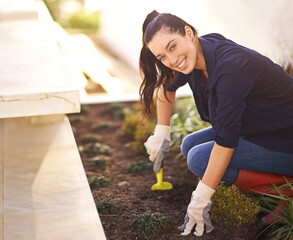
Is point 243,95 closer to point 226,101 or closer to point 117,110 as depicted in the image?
point 226,101

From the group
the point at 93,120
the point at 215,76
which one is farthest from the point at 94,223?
the point at 93,120

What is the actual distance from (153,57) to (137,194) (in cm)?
83

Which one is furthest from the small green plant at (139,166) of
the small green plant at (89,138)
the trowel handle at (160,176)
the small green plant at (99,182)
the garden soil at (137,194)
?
the small green plant at (89,138)

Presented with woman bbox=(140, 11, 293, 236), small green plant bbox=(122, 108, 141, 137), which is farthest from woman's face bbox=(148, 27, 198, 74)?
small green plant bbox=(122, 108, 141, 137)

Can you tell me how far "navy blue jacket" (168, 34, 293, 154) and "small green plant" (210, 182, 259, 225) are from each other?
333 millimetres

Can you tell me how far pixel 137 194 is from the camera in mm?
2582

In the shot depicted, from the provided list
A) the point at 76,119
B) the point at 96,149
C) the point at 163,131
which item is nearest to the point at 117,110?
the point at 76,119

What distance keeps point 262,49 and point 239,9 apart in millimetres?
496

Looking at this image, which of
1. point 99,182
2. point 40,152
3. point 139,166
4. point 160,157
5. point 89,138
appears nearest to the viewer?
point 160,157

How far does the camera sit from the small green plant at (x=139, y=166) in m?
3.03

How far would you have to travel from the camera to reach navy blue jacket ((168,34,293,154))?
74.7 inches

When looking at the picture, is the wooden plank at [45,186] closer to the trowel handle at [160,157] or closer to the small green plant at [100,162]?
the small green plant at [100,162]

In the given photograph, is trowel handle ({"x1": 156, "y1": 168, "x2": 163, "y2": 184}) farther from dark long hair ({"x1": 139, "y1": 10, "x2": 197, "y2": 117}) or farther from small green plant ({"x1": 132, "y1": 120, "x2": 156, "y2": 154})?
small green plant ({"x1": 132, "y1": 120, "x2": 156, "y2": 154})

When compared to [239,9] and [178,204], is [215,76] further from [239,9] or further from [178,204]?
[239,9]
